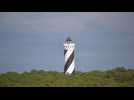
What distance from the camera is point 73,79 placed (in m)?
1.59

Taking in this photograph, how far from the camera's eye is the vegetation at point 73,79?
155 cm

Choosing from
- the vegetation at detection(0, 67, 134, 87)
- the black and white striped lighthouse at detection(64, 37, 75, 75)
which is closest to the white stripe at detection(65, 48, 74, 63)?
the black and white striped lighthouse at detection(64, 37, 75, 75)

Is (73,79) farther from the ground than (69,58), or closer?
closer

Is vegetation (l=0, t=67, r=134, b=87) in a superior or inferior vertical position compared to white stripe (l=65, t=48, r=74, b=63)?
inferior

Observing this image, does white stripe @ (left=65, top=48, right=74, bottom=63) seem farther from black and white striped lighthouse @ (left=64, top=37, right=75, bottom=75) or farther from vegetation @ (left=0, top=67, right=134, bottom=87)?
vegetation @ (left=0, top=67, right=134, bottom=87)

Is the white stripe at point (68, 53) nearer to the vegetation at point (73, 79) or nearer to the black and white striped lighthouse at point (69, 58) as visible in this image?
the black and white striped lighthouse at point (69, 58)

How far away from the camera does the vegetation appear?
155 cm

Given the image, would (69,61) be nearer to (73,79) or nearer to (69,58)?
(69,58)

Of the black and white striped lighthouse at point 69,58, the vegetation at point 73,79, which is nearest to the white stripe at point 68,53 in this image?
the black and white striped lighthouse at point 69,58

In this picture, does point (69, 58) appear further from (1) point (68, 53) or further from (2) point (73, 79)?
(2) point (73, 79)

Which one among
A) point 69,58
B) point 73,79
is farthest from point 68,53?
point 73,79
